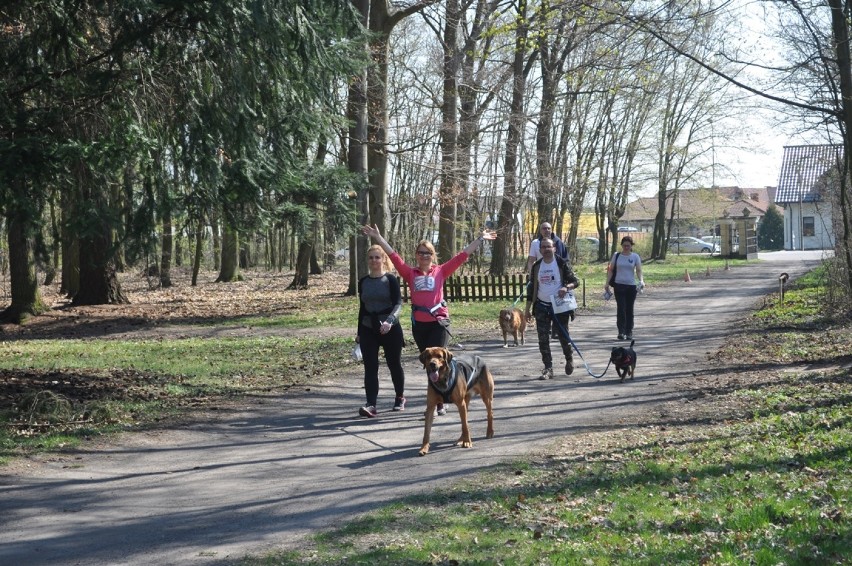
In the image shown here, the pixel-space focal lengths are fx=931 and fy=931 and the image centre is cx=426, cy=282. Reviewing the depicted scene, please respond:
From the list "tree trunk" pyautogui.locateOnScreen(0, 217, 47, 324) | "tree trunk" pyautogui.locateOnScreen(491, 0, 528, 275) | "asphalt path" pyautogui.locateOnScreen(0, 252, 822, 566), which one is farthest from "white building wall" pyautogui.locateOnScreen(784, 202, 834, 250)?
Result: "asphalt path" pyautogui.locateOnScreen(0, 252, 822, 566)

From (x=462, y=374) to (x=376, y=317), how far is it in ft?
6.25

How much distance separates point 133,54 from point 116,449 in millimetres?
5294

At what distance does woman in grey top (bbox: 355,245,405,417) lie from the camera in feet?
36.5

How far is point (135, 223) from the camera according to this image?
12828 millimetres

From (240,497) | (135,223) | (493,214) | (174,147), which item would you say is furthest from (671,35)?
(493,214)

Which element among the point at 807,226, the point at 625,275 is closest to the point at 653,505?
the point at 625,275

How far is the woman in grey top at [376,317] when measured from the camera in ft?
36.5

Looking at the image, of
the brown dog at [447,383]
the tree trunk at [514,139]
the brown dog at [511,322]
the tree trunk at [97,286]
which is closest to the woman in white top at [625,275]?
the brown dog at [511,322]

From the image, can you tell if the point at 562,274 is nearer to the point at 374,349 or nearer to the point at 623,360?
the point at 623,360

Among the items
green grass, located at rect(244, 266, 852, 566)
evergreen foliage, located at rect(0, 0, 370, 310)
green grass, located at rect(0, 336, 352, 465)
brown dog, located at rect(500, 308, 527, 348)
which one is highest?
evergreen foliage, located at rect(0, 0, 370, 310)

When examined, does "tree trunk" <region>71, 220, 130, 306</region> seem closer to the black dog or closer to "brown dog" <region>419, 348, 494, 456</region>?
the black dog

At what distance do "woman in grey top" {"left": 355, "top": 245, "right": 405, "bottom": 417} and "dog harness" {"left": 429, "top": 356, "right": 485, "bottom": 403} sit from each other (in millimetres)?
1332

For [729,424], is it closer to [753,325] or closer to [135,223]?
[135,223]

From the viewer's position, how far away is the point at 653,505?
7.25 metres
